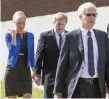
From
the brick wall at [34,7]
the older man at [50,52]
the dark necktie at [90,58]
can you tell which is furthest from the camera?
the brick wall at [34,7]

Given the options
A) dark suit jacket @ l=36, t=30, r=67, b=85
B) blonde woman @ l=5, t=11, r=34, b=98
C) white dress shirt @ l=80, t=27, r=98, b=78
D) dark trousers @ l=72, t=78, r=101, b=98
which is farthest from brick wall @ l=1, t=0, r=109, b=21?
dark trousers @ l=72, t=78, r=101, b=98

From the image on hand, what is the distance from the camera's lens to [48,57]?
7316 millimetres

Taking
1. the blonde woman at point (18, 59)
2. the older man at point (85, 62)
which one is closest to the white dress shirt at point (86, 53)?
the older man at point (85, 62)

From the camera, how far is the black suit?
724cm

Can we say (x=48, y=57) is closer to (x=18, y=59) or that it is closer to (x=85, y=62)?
(x=18, y=59)

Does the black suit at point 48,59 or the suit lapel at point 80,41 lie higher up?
the suit lapel at point 80,41

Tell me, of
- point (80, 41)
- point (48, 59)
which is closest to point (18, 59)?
point (48, 59)

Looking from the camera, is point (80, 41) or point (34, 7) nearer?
point (80, 41)

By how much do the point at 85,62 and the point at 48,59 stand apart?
203cm

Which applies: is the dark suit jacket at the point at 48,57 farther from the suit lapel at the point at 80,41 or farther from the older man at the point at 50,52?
the suit lapel at the point at 80,41

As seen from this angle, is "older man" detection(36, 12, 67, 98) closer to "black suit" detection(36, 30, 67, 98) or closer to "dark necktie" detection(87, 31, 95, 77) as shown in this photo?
"black suit" detection(36, 30, 67, 98)

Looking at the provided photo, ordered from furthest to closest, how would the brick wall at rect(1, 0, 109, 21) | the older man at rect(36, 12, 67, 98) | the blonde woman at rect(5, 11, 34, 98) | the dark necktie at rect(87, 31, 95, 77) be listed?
the brick wall at rect(1, 0, 109, 21) → the blonde woman at rect(5, 11, 34, 98) → the older man at rect(36, 12, 67, 98) → the dark necktie at rect(87, 31, 95, 77)

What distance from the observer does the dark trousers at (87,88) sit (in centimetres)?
531


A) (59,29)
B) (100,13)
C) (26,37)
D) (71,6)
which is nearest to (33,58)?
(26,37)
